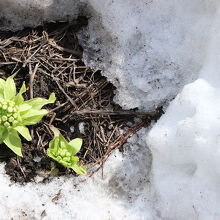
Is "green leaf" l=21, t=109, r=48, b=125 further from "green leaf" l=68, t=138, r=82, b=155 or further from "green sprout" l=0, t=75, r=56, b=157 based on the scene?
"green leaf" l=68, t=138, r=82, b=155

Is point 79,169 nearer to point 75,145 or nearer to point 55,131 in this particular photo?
point 75,145

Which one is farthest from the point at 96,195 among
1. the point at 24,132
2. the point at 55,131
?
the point at 24,132

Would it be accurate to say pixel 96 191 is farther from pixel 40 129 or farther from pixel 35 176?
pixel 40 129

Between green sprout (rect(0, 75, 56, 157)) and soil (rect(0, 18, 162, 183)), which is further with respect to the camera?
soil (rect(0, 18, 162, 183))

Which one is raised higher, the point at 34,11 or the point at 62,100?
the point at 34,11

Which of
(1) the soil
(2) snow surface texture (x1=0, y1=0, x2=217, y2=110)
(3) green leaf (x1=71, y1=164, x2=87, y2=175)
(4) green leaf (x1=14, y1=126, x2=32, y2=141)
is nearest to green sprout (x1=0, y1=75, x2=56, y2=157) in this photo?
(4) green leaf (x1=14, y1=126, x2=32, y2=141)

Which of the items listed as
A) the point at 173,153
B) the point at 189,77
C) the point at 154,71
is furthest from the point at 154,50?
the point at 173,153
